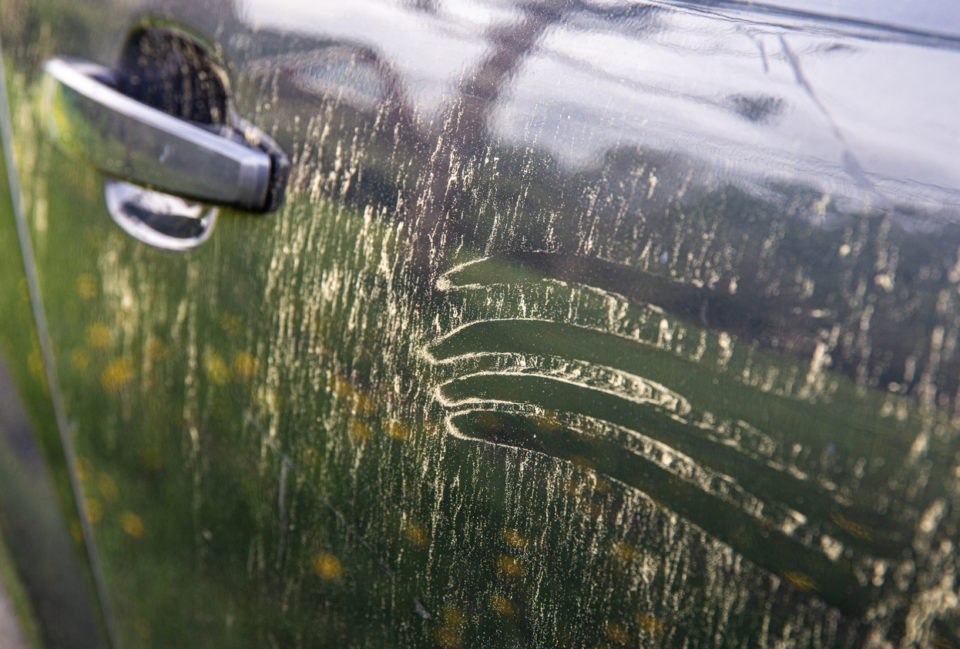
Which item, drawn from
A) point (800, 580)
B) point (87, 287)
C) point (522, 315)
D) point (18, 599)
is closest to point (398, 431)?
point (522, 315)

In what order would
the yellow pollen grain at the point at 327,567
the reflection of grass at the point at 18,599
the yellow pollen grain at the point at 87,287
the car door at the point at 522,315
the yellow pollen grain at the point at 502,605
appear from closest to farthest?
the car door at the point at 522,315
the yellow pollen grain at the point at 502,605
the yellow pollen grain at the point at 327,567
the yellow pollen grain at the point at 87,287
the reflection of grass at the point at 18,599

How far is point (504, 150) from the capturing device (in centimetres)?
80

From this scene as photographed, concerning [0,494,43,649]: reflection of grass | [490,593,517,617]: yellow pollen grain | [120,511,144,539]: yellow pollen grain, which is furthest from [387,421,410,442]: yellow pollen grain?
[0,494,43,649]: reflection of grass

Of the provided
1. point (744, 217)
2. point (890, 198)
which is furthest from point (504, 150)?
point (890, 198)

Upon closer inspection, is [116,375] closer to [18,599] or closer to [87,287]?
[87,287]

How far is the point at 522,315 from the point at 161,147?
475mm

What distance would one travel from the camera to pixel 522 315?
0.79 meters

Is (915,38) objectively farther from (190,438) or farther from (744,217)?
(190,438)

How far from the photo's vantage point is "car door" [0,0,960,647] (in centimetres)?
64

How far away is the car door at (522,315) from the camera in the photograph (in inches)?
25.1

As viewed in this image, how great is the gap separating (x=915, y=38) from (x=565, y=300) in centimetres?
36

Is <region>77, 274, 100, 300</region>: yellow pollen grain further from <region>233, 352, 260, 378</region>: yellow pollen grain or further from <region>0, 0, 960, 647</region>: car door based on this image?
<region>233, 352, 260, 378</region>: yellow pollen grain

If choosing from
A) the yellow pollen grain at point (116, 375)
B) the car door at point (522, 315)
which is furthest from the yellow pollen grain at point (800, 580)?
the yellow pollen grain at point (116, 375)

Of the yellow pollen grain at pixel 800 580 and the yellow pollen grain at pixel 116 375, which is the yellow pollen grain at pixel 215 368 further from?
the yellow pollen grain at pixel 800 580
